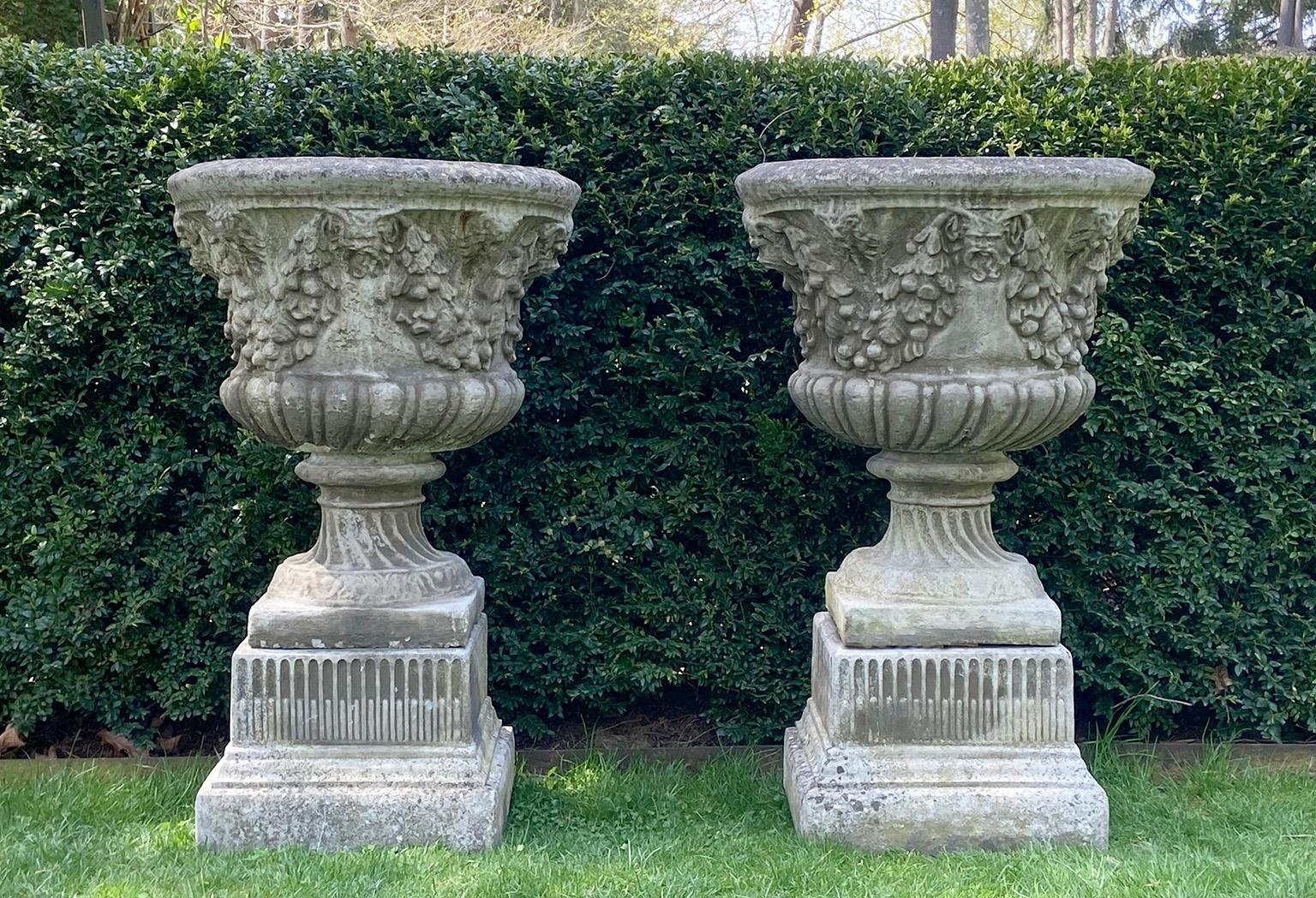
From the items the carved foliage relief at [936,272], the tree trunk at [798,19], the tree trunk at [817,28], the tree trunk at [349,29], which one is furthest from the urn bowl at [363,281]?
the tree trunk at [349,29]

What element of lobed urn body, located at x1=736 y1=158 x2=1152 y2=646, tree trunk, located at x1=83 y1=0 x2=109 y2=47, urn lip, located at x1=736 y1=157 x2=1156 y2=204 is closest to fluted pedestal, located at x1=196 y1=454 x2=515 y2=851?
lobed urn body, located at x1=736 y1=158 x2=1152 y2=646

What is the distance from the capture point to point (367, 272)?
2.58 meters

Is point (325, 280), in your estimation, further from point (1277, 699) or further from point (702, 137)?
point (1277, 699)

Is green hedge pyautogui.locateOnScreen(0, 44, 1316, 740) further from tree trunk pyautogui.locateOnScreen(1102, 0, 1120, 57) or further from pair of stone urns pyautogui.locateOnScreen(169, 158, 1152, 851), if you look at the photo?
tree trunk pyautogui.locateOnScreen(1102, 0, 1120, 57)

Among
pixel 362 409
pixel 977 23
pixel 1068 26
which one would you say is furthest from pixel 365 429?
pixel 1068 26

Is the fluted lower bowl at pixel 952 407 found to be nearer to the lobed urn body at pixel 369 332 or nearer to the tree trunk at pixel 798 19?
the lobed urn body at pixel 369 332

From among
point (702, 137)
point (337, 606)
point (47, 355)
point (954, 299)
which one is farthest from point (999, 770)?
point (47, 355)

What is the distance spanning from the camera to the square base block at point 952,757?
275cm

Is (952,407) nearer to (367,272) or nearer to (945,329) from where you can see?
(945,329)

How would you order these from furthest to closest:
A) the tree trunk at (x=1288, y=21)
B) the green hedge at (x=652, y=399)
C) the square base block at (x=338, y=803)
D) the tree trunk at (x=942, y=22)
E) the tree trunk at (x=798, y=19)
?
the tree trunk at (x=798, y=19)
the tree trunk at (x=1288, y=21)
the tree trunk at (x=942, y=22)
the green hedge at (x=652, y=399)
the square base block at (x=338, y=803)

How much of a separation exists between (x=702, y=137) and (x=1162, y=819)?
7.55 feet

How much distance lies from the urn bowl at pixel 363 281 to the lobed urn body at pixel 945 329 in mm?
674

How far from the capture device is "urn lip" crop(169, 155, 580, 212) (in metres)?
2.46

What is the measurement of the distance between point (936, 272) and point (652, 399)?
108 cm
